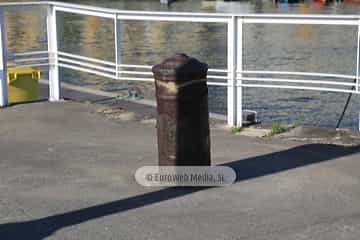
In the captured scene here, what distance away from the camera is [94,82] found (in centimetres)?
2469

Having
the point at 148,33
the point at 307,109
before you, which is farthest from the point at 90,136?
the point at 148,33

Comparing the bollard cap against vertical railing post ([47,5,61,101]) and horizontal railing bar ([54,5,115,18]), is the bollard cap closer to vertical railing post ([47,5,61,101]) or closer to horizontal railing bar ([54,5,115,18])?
horizontal railing bar ([54,5,115,18])

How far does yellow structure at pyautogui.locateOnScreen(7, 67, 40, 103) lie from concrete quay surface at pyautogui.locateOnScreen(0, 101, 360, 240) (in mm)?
2546

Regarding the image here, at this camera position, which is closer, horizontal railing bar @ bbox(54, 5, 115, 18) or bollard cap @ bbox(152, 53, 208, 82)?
bollard cap @ bbox(152, 53, 208, 82)

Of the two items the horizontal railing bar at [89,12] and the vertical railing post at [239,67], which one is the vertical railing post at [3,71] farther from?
the vertical railing post at [239,67]

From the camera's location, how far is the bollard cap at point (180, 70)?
6.98 m

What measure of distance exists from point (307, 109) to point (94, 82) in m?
6.76

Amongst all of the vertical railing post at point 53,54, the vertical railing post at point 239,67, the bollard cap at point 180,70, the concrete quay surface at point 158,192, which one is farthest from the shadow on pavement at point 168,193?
the vertical railing post at point 53,54

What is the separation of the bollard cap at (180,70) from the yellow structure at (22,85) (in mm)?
5434

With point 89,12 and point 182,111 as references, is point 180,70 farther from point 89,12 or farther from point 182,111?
point 89,12

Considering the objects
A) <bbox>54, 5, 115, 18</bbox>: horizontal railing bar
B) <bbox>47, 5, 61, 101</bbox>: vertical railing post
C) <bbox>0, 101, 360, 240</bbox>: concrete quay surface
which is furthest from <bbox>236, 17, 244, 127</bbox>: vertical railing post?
<bbox>47, 5, 61, 101</bbox>: vertical railing post

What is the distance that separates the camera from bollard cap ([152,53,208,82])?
22.9 feet

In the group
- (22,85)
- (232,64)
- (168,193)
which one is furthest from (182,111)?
(22,85)

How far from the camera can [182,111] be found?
23.2 ft
